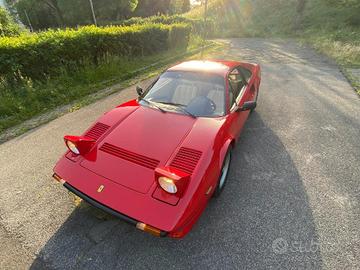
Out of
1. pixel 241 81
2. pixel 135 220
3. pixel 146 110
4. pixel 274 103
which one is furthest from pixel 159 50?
pixel 135 220

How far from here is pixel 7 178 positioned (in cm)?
354

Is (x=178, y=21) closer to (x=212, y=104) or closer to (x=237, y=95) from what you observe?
(x=237, y=95)

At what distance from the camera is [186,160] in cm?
253

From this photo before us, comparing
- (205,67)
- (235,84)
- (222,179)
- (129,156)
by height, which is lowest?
(222,179)

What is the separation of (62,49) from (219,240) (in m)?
7.36

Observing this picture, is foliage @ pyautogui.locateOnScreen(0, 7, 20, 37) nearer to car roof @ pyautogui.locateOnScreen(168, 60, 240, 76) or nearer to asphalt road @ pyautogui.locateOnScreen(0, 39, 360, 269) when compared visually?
asphalt road @ pyautogui.locateOnScreen(0, 39, 360, 269)

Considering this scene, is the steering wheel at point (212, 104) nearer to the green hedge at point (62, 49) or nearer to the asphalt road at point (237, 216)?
the asphalt road at point (237, 216)

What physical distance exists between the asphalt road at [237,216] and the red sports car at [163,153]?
46 centimetres

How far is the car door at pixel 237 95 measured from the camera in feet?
11.4

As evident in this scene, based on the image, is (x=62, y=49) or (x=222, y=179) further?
(x=62, y=49)

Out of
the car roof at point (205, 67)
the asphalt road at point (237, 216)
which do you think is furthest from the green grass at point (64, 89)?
the car roof at point (205, 67)

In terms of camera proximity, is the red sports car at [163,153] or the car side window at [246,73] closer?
the red sports car at [163,153]

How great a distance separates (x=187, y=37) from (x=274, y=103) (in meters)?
11.4

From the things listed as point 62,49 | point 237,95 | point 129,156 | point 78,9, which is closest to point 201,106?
point 237,95
